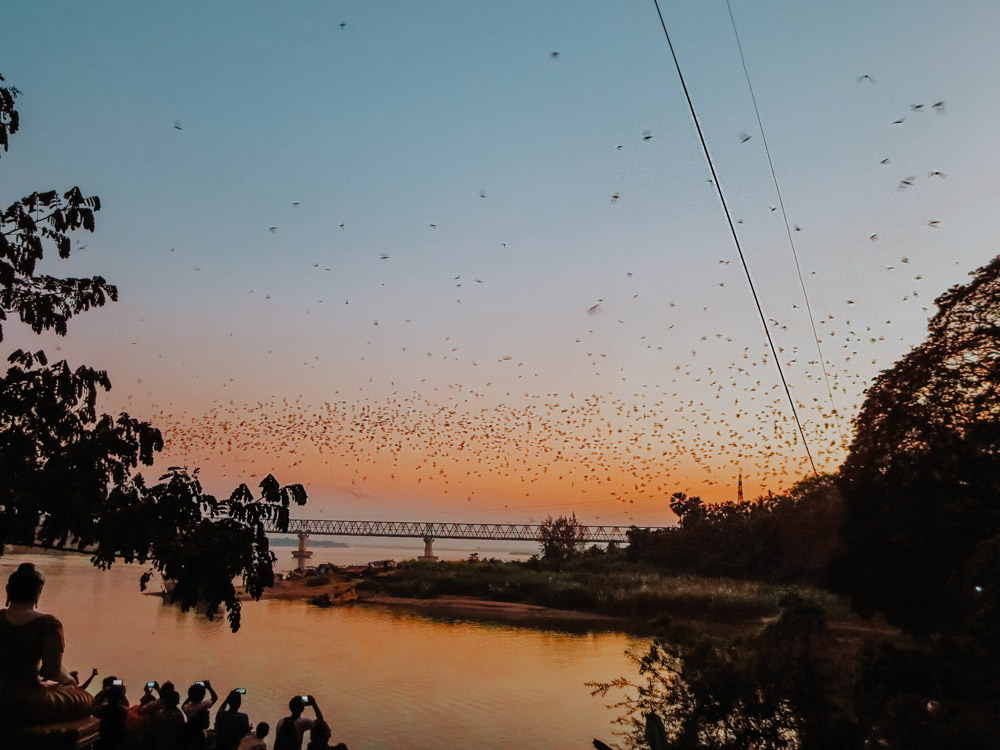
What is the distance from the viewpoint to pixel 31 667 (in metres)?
6.01

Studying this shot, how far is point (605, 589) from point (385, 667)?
25882 mm

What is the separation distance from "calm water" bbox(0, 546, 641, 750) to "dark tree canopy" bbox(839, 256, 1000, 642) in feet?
28.3

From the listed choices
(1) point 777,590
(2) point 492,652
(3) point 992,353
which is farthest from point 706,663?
(1) point 777,590

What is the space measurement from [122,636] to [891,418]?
133ft

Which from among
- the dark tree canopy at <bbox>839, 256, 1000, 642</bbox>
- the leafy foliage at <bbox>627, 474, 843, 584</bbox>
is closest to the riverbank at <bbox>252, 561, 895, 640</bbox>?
the leafy foliage at <bbox>627, 474, 843, 584</bbox>

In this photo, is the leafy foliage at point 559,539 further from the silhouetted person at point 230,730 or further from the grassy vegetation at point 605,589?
the silhouetted person at point 230,730

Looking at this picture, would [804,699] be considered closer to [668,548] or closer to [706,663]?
[706,663]

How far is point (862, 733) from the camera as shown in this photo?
12391 mm

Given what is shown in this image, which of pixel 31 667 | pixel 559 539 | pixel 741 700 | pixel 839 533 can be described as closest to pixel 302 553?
pixel 559 539

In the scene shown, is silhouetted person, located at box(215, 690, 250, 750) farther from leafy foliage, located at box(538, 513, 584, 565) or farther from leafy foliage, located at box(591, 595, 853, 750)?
leafy foliage, located at box(538, 513, 584, 565)

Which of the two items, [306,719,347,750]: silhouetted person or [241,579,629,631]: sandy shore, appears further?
[241,579,629,631]: sandy shore

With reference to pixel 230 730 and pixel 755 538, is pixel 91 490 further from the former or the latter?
pixel 755 538

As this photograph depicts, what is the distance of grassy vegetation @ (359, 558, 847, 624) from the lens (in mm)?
48375

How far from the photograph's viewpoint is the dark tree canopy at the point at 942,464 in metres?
19.4
